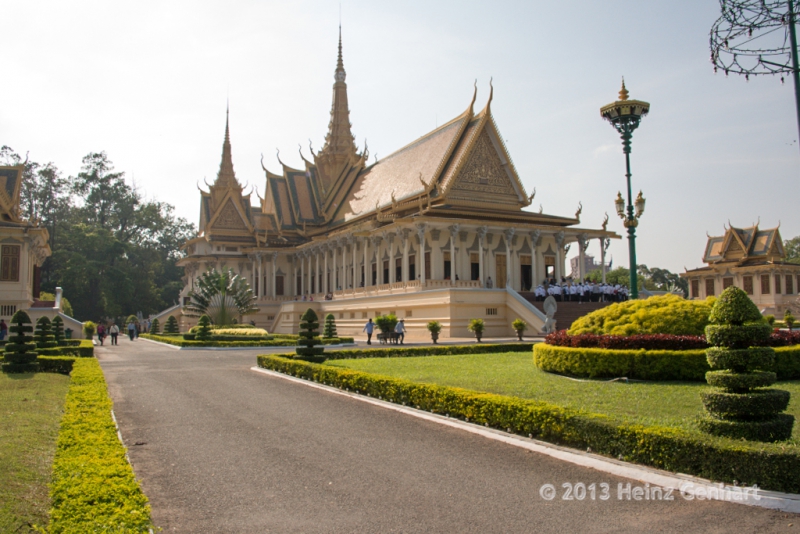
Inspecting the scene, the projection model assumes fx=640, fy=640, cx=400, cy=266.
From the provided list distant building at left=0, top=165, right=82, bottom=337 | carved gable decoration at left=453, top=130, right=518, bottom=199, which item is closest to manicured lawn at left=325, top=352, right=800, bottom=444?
carved gable decoration at left=453, top=130, right=518, bottom=199

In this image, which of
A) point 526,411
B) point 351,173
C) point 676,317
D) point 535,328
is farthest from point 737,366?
point 351,173

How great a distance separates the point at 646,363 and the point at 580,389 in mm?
1749

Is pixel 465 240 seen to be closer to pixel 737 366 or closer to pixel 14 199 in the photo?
pixel 14 199

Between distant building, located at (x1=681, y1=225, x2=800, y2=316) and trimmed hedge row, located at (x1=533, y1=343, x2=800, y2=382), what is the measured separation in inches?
1680

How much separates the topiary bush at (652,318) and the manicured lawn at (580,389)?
1662mm

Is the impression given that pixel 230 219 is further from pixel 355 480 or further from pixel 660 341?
pixel 355 480

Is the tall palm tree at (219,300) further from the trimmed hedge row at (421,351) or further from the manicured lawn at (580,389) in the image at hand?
the manicured lawn at (580,389)

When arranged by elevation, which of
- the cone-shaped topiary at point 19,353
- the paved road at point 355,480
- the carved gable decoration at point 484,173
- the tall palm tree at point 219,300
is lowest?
the paved road at point 355,480

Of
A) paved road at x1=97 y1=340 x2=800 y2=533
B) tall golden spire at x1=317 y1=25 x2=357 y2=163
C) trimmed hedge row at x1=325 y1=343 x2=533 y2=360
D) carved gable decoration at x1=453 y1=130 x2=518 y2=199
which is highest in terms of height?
tall golden spire at x1=317 y1=25 x2=357 y2=163

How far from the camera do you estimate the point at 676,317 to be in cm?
1247

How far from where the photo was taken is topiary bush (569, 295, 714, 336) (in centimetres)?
1230

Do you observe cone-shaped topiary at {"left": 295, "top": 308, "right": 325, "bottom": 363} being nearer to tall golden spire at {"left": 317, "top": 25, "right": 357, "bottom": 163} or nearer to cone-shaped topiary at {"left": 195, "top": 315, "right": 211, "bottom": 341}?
cone-shaped topiary at {"left": 195, "top": 315, "right": 211, "bottom": 341}

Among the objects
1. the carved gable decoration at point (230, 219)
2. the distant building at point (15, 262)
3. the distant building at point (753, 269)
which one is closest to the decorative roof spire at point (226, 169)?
the carved gable decoration at point (230, 219)

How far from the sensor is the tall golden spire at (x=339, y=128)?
181 ft
